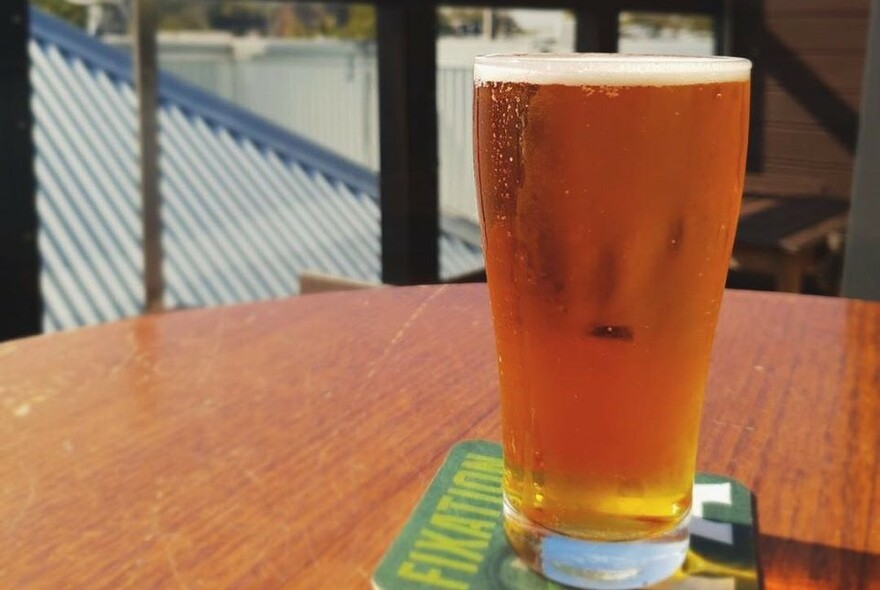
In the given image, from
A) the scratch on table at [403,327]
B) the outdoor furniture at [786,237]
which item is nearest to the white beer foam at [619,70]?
the scratch on table at [403,327]

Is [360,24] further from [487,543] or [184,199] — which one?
[487,543]

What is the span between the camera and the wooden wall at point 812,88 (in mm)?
3744

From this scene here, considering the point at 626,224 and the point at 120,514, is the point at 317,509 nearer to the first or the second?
the point at 120,514

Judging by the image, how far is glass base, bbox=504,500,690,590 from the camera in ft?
1.64

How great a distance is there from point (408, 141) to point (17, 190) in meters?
1.18

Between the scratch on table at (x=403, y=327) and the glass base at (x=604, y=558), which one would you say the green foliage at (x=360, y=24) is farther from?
the glass base at (x=604, y=558)

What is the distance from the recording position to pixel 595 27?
3.51 m

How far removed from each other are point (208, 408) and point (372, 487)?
0.18m

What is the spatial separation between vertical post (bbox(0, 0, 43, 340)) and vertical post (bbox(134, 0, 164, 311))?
0.39 metres

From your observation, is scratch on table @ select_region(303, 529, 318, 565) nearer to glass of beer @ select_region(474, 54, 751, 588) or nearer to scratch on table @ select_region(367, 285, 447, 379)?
glass of beer @ select_region(474, 54, 751, 588)

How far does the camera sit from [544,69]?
0.51 m

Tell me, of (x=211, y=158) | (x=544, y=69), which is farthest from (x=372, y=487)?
(x=211, y=158)

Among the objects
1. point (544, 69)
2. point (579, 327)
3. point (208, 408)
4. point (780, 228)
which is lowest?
point (780, 228)

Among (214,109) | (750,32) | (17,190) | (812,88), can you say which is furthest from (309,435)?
(750,32)
